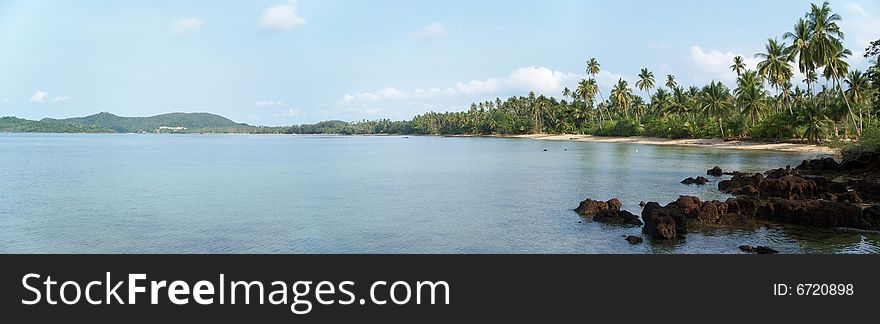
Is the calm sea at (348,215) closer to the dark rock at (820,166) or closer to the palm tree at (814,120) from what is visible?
the dark rock at (820,166)

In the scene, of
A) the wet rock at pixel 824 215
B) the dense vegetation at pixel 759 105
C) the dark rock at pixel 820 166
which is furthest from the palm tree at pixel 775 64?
the wet rock at pixel 824 215

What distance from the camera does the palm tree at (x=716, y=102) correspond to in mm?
100000

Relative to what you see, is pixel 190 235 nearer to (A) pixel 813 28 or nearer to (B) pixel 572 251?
(B) pixel 572 251

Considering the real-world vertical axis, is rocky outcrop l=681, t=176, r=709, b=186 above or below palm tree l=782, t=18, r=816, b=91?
below

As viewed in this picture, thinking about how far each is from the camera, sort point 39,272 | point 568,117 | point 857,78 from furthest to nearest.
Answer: point 568,117
point 857,78
point 39,272

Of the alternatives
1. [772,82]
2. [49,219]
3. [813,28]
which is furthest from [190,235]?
[772,82]

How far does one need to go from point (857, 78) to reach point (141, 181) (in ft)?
251

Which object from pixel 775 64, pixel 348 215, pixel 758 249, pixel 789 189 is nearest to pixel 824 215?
pixel 758 249

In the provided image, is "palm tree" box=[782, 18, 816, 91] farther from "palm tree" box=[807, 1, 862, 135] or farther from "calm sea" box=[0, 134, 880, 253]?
"calm sea" box=[0, 134, 880, 253]

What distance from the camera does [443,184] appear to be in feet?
134

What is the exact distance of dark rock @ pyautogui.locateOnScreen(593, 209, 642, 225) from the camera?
73.9ft

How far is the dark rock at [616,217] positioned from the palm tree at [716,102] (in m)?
85.3

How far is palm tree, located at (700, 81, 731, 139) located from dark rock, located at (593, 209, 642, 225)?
280 feet

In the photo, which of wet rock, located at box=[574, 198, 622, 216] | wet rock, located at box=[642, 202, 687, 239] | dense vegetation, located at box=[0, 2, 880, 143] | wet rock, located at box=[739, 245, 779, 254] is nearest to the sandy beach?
dense vegetation, located at box=[0, 2, 880, 143]
